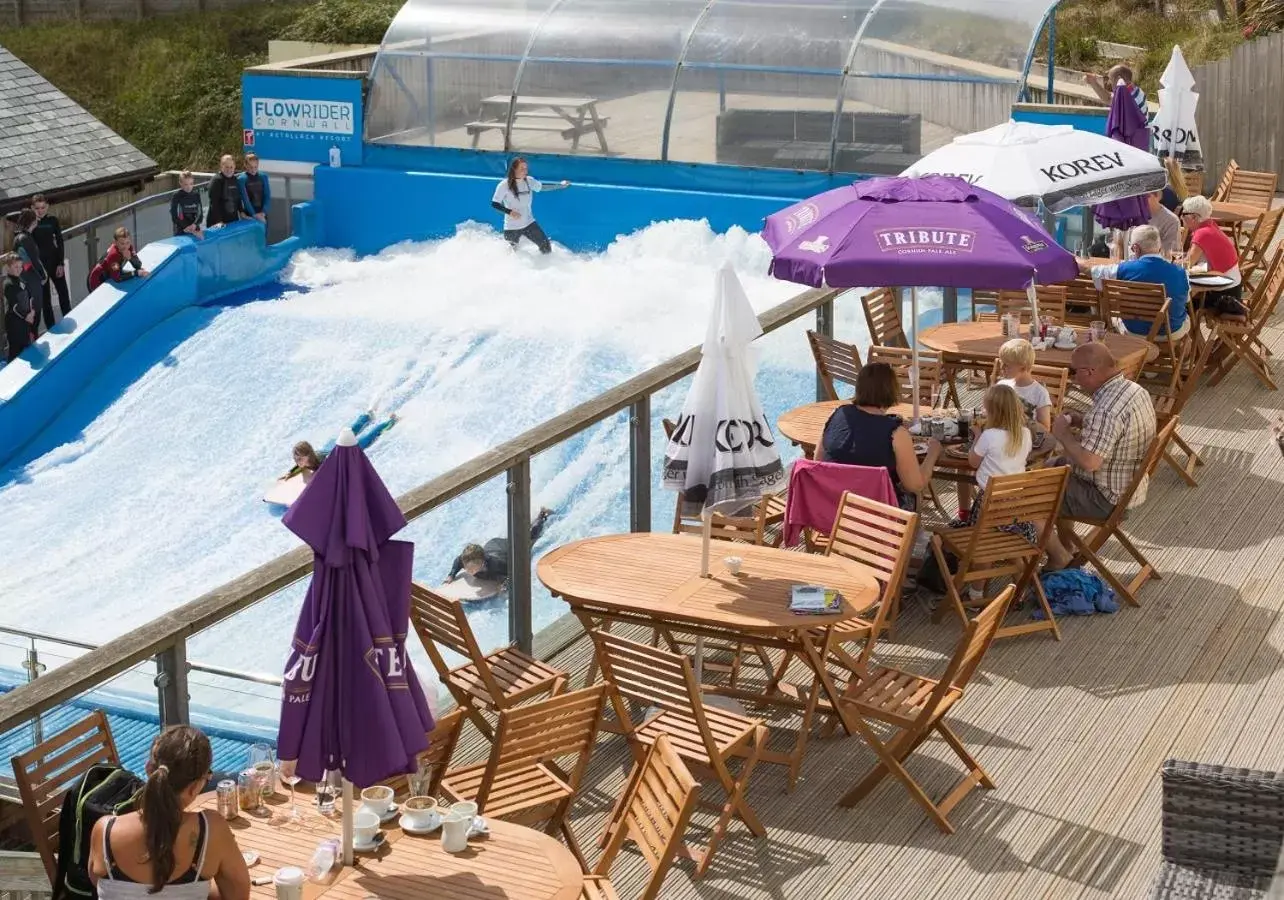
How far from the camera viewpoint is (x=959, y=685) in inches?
275

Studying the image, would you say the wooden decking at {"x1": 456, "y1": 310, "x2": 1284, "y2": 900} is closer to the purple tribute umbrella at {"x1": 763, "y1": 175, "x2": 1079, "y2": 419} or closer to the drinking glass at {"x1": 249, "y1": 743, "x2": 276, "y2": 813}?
the drinking glass at {"x1": 249, "y1": 743, "x2": 276, "y2": 813}

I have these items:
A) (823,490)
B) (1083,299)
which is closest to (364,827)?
(823,490)

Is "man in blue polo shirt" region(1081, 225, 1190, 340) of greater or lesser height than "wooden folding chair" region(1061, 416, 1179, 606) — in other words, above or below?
above

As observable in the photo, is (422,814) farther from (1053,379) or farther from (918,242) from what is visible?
(1053,379)

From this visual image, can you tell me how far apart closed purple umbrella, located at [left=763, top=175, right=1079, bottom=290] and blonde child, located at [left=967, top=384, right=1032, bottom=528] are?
1.80 feet

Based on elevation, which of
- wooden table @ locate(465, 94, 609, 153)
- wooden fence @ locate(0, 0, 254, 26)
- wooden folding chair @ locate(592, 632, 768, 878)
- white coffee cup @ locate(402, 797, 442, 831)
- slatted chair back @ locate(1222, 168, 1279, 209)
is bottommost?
wooden folding chair @ locate(592, 632, 768, 878)

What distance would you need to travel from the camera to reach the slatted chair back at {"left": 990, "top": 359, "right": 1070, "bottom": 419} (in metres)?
10.3

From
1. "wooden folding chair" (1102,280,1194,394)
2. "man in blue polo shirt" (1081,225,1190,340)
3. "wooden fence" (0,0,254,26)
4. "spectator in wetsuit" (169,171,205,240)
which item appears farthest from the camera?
"wooden fence" (0,0,254,26)

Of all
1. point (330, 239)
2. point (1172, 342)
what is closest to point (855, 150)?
point (330, 239)

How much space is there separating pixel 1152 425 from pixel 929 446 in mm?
1148

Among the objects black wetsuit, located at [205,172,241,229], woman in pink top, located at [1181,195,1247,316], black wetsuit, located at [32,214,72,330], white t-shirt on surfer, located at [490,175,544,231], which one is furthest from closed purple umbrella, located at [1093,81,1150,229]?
black wetsuit, located at [32,214,72,330]

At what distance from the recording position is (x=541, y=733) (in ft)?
19.9

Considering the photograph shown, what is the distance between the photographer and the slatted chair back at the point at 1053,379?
10336 millimetres

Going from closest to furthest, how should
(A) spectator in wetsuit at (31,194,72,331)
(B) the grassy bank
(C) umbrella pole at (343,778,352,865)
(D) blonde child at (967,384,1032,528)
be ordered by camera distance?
(C) umbrella pole at (343,778,352,865)
(D) blonde child at (967,384,1032,528)
(A) spectator in wetsuit at (31,194,72,331)
(B) the grassy bank
